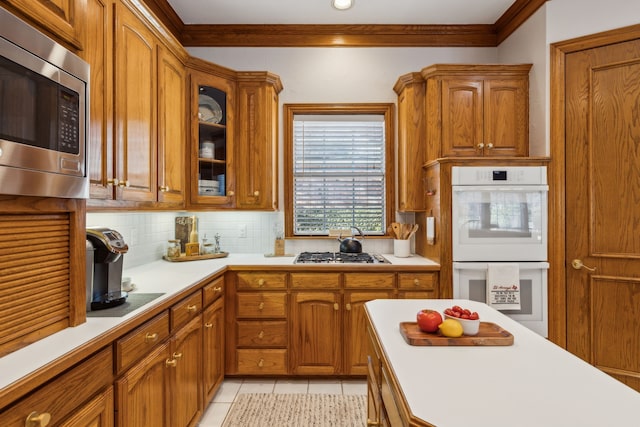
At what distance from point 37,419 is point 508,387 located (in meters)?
1.19

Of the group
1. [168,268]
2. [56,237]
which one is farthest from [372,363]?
[168,268]

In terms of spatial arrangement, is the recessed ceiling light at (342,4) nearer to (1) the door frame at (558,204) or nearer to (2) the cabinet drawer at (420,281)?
(1) the door frame at (558,204)

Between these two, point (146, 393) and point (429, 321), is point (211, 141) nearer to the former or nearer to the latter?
point (146, 393)

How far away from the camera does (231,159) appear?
9.73 feet

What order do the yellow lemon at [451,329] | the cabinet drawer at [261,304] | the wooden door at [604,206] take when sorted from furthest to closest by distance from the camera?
the cabinet drawer at [261,304] → the wooden door at [604,206] → the yellow lemon at [451,329]

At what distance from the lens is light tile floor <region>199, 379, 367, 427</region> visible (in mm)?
2563

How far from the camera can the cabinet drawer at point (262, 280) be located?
2.74 m

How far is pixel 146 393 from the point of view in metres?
1.50

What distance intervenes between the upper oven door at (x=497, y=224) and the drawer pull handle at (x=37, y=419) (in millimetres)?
2436

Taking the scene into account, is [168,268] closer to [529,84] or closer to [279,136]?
[279,136]

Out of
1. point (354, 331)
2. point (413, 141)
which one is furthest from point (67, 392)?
point (413, 141)

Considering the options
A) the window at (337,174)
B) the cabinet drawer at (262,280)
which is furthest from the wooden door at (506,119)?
the cabinet drawer at (262,280)

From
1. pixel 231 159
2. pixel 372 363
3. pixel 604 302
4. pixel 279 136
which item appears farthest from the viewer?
pixel 279 136

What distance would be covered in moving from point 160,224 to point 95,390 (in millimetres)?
1956
